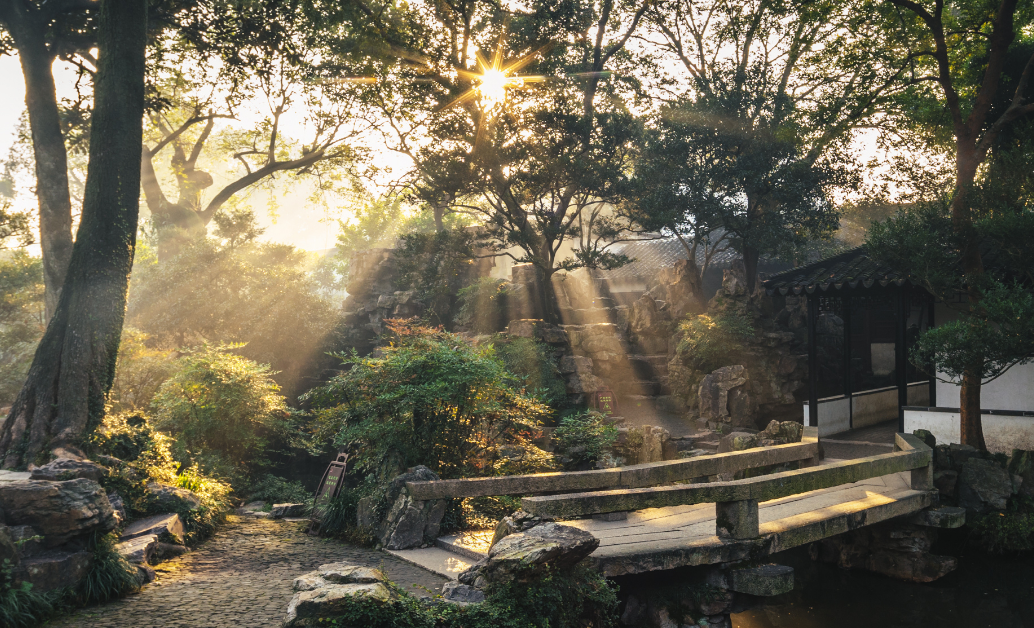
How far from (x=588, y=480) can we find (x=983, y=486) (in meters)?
6.88

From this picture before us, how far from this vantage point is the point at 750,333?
60.5 feet

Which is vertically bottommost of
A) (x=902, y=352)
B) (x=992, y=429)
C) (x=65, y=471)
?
(x=992, y=429)

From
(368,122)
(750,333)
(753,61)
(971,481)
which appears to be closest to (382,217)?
(368,122)

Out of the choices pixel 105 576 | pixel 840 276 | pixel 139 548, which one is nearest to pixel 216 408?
pixel 139 548

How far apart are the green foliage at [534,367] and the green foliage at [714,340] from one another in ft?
12.7

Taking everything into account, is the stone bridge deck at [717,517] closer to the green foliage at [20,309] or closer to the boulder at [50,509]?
the boulder at [50,509]

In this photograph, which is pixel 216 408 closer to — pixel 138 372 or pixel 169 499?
pixel 138 372

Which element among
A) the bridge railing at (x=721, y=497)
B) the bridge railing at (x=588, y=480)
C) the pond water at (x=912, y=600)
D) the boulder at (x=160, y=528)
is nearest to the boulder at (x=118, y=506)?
the boulder at (x=160, y=528)

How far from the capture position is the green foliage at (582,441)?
8.80 m

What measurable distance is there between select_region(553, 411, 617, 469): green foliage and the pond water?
2660mm

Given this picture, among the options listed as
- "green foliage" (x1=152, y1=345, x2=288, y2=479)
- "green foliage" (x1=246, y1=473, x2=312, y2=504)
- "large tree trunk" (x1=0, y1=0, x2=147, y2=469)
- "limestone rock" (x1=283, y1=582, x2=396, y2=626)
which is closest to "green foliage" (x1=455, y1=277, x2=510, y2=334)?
"green foliage" (x1=152, y1=345, x2=288, y2=479)

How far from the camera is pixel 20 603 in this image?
546 cm

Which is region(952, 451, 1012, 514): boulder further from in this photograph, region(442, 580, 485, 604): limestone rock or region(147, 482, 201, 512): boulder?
region(147, 482, 201, 512): boulder

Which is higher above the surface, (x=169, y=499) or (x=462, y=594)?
(x=462, y=594)
